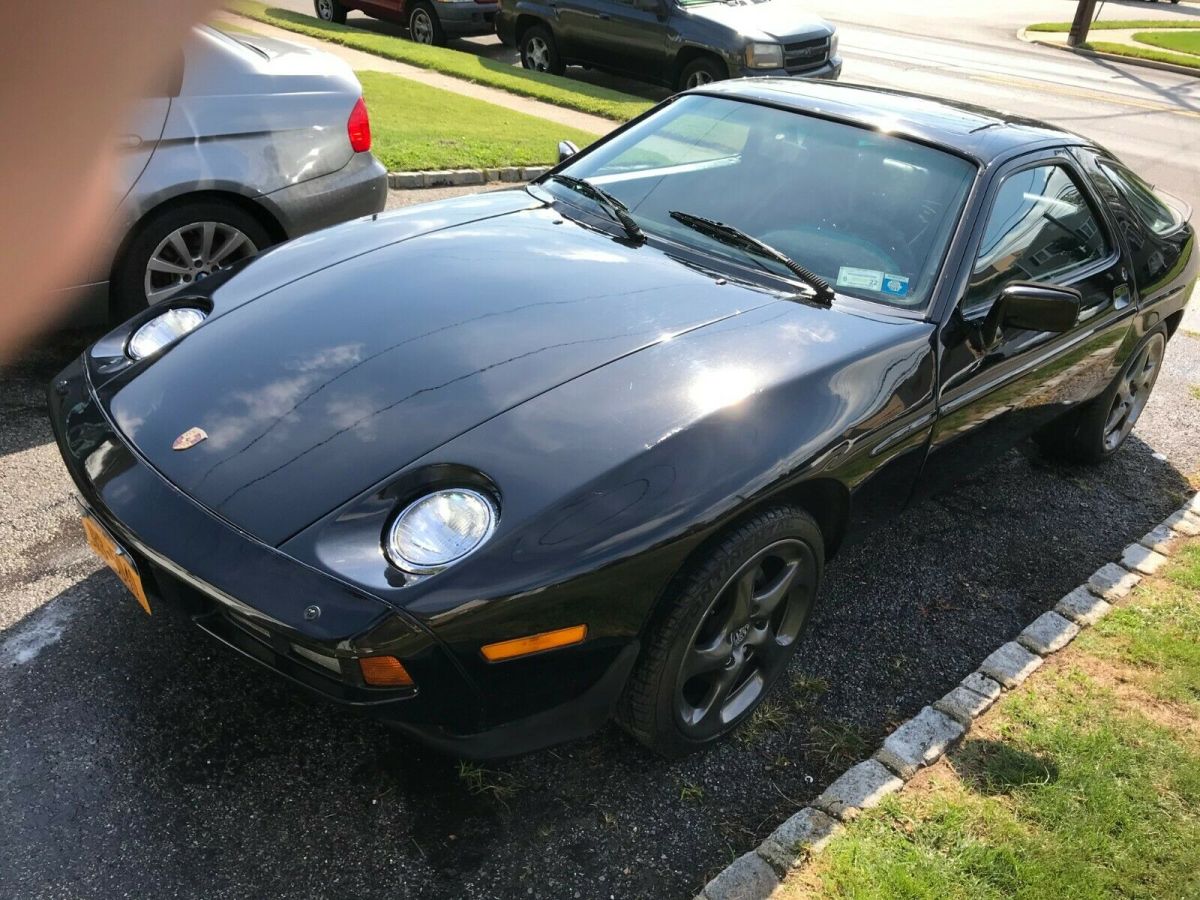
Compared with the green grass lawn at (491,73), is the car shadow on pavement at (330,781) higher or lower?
lower

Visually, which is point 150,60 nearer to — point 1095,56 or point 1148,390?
point 1148,390

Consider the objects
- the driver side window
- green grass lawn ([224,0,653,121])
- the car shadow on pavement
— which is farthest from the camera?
green grass lawn ([224,0,653,121])

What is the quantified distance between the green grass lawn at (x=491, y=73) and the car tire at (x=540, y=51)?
373 mm

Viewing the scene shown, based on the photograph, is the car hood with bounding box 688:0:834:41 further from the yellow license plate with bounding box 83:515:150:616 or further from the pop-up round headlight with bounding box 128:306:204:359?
the yellow license plate with bounding box 83:515:150:616

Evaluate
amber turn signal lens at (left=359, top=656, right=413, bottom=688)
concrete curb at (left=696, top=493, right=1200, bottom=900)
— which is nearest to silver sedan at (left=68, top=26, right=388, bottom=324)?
amber turn signal lens at (left=359, top=656, right=413, bottom=688)

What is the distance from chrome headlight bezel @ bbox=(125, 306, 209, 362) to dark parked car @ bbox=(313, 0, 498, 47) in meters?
11.7

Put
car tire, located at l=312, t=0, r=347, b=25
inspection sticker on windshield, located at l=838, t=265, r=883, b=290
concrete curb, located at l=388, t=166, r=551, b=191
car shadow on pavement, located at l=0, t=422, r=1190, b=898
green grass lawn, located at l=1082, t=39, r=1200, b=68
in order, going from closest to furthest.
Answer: car shadow on pavement, located at l=0, t=422, r=1190, b=898 < inspection sticker on windshield, located at l=838, t=265, r=883, b=290 < concrete curb, located at l=388, t=166, r=551, b=191 < car tire, located at l=312, t=0, r=347, b=25 < green grass lawn, located at l=1082, t=39, r=1200, b=68

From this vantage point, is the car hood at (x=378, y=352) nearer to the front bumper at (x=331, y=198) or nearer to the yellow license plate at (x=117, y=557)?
the yellow license plate at (x=117, y=557)

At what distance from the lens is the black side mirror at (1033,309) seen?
2861 millimetres

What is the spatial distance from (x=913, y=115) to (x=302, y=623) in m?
2.71

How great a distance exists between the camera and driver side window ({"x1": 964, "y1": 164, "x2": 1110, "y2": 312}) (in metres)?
3.08

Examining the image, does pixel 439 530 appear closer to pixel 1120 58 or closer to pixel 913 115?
pixel 913 115

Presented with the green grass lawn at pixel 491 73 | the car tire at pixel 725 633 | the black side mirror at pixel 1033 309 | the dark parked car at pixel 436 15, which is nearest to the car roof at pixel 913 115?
the black side mirror at pixel 1033 309

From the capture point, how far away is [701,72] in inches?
436
